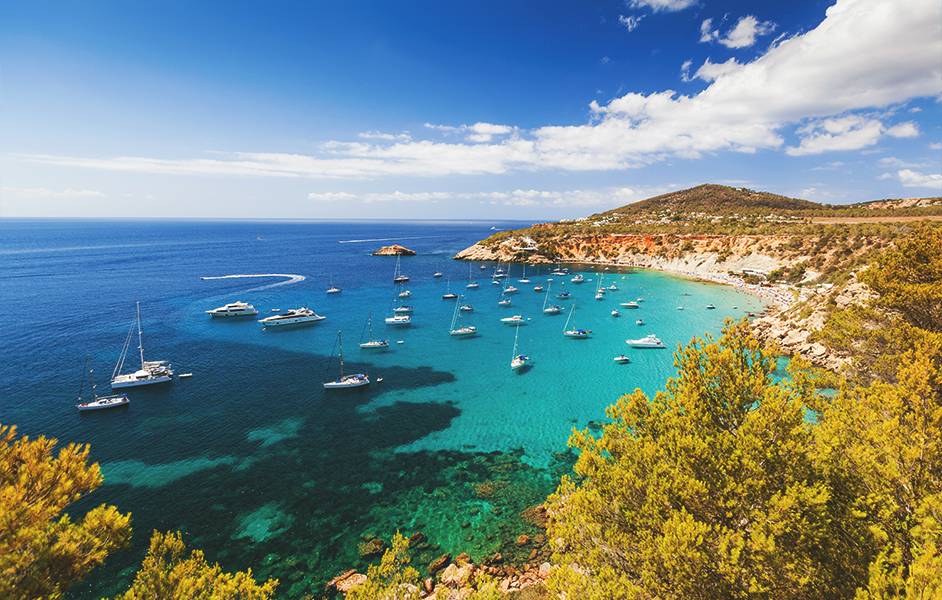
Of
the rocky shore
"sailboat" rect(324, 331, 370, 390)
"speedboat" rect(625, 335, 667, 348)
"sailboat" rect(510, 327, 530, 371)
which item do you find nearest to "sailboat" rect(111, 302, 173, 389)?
"sailboat" rect(324, 331, 370, 390)

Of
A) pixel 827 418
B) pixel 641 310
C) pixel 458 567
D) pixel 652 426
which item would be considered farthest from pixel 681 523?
pixel 641 310

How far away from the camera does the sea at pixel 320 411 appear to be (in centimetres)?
2303

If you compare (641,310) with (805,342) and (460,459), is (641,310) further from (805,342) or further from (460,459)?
(460,459)

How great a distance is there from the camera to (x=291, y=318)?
6438 centimetres

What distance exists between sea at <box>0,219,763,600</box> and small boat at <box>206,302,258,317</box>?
5.46ft

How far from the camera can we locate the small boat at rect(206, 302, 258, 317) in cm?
6654

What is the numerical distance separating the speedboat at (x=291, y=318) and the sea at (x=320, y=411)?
61.0 inches

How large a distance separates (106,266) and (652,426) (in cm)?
15530

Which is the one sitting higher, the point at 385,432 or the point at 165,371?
the point at 165,371

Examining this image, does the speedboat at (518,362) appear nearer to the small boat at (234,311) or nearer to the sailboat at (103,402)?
the sailboat at (103,402)

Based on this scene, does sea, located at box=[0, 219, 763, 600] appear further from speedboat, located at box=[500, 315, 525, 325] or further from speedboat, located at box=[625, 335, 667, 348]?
speedboat, located at box=[625, 335, 667, 348]

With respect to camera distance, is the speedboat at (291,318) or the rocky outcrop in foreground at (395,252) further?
the rocky outcrop in foreground at (395,252)

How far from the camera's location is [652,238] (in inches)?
5123

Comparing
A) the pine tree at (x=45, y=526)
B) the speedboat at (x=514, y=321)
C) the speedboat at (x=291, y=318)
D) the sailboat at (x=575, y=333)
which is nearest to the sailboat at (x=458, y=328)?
the speedboat at (x=514, y=321)
